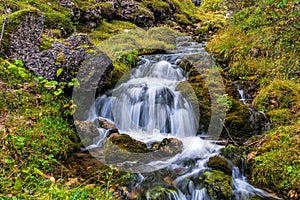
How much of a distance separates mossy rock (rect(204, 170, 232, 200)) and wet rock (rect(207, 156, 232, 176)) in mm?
178

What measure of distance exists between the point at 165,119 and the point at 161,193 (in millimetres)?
2378

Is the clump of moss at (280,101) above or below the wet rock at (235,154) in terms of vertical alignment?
above

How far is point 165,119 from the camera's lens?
5.73 metres

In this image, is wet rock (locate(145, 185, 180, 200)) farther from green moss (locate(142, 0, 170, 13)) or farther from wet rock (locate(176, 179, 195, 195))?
green moss (locate(142, 0, 170, 13))

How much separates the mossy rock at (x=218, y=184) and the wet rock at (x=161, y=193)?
1.73 feet

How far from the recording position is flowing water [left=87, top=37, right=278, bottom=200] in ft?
12.9

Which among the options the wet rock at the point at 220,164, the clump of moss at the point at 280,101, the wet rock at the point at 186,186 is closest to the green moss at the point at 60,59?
the wet rock at the point at 186,186

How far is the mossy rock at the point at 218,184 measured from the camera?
3.63m

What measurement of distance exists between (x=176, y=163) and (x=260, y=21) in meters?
5.25

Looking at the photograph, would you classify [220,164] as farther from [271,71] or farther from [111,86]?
[271,71]

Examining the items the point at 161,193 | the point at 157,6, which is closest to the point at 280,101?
the point at 161,193

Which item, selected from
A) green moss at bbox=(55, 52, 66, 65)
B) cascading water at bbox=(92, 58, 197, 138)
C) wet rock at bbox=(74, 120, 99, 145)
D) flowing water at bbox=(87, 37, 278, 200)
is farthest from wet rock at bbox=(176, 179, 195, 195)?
green moss at bbox=(55, 52, 66, 65)

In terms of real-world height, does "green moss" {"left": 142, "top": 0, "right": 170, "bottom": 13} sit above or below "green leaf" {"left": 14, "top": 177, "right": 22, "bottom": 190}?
above

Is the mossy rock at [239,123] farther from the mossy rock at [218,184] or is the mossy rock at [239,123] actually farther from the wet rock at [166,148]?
the mossy rock at [218,184]
